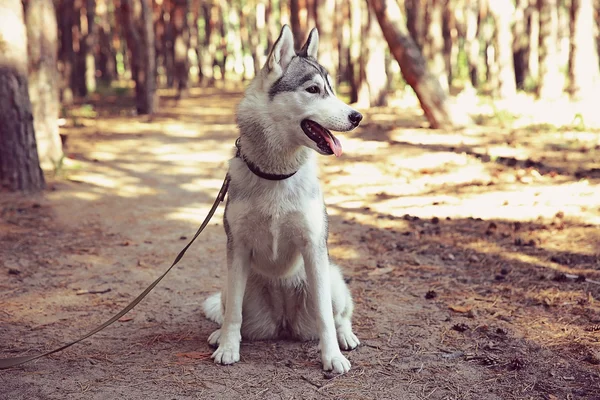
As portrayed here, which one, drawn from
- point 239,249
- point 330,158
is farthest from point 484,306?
point 330,158

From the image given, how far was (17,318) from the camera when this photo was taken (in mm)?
4621

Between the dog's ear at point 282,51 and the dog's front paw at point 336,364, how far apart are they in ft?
5.60

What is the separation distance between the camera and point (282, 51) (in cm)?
383

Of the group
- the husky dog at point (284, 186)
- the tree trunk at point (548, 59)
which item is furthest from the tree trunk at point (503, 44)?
the husky dog at point (284, 186)

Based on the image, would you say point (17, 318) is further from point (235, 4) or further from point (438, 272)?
point (235, 4)

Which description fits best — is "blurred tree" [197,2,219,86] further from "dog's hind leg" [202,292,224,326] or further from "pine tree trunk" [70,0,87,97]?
"dog's hind leg" [202,292,224,326]

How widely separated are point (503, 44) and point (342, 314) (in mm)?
13832

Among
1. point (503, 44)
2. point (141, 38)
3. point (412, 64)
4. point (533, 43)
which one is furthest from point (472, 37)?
point (412, 64)

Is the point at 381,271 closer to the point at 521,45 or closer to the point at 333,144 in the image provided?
the point at 333,144

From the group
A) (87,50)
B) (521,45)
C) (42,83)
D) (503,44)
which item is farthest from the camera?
(521,45)

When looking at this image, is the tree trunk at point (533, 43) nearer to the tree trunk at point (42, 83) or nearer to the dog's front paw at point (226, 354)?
the tree trunk at point (42, 83)

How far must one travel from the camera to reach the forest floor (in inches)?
144

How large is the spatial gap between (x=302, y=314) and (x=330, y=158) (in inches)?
269

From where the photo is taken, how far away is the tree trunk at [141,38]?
1571cm
